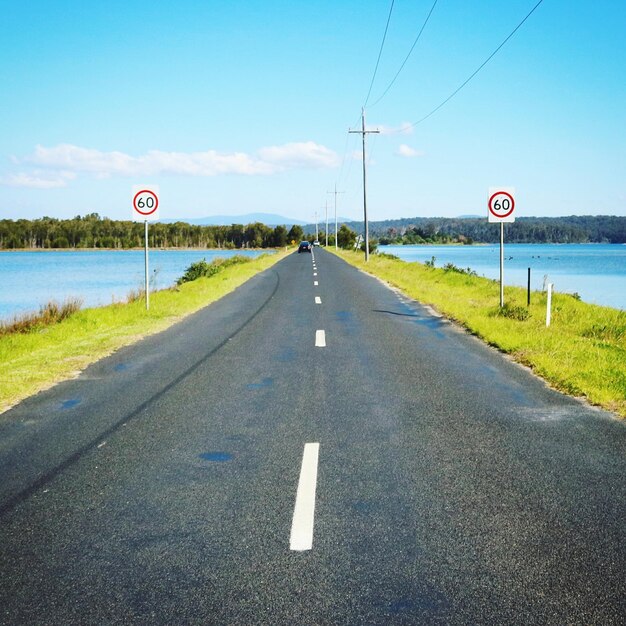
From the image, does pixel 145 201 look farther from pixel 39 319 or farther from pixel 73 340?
pixel 73 340

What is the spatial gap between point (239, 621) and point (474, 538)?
1.59 m

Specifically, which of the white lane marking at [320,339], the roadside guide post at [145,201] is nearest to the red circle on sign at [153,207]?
the roadside guide post at [145,201]

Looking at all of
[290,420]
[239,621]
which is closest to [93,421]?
[290,420]

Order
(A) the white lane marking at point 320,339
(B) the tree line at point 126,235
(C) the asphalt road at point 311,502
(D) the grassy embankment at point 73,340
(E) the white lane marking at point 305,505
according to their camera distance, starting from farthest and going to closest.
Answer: (B) the tree line at point 126,235 < (A) the white lane marking at point 320,339 < (D) the grassy embankment at point 73,340 < (E) the white lane marking at point 305,505 < (C) the asphalt road at point 311,502

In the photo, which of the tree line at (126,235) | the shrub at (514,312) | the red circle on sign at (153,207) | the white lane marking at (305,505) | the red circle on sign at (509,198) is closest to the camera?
the white lane marking at (305,505)

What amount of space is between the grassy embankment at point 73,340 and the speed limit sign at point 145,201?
2656mm

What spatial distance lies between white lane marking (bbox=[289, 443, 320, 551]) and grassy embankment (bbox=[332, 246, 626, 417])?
12.2 feet

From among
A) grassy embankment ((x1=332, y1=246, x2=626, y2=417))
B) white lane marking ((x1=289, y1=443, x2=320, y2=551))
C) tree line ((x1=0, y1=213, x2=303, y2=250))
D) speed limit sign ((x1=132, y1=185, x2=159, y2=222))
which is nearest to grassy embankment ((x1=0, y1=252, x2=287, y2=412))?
speed limit sign ((x1=132, y1=185, x2=159, y2=222))

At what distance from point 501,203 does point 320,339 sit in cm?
658

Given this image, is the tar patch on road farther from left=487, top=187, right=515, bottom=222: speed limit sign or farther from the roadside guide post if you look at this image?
left=487, top=187, right=515, bottom=222: speed limit sign

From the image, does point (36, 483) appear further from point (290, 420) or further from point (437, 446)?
point (437, 446)

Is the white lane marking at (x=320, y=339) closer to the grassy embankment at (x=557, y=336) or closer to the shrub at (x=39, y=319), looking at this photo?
the grassy embankment at (x=557, y=336)

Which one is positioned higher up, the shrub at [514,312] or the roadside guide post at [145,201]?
the roadside guide post at [145,201]

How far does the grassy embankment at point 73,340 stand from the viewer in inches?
332
